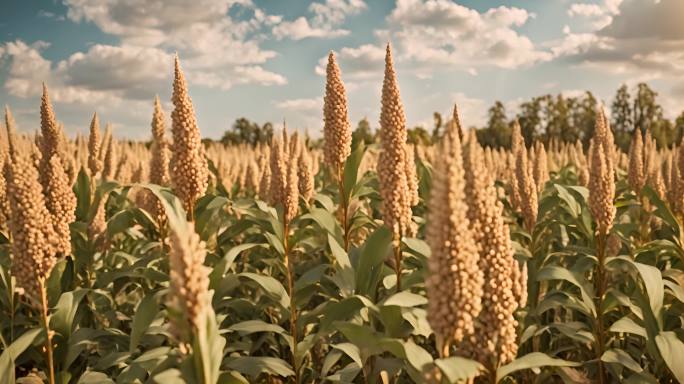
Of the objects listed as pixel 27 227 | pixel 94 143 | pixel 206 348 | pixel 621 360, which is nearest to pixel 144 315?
pixel 27 227

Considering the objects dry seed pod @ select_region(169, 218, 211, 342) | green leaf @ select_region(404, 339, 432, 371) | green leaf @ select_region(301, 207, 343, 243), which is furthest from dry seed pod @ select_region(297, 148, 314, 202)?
dry seed pod @ select_region(169, 218, 211, 342)

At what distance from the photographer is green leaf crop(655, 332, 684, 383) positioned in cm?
385

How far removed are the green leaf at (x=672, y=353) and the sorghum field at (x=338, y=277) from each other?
15 millimetres

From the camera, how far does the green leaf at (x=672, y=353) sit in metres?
3.85

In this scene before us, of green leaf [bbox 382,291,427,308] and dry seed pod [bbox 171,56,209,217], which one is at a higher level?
dry seed pod [bbox 171,56,209,217]

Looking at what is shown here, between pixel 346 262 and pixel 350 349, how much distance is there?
647 millimetres

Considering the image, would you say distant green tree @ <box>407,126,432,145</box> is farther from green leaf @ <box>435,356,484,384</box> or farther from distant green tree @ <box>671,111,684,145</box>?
distant green tree @ <box>671,111,684,145</box>

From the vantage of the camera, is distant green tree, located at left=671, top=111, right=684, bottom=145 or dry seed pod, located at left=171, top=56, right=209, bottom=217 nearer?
dry seed pod, located at left=171, top=56, right=209, bottom=217

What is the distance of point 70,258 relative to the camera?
4863mm

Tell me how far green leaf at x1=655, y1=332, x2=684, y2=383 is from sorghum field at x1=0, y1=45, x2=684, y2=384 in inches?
0.6

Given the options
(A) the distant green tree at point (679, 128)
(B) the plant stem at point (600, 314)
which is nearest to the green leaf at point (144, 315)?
(B) the plant stem at point (600, 314)

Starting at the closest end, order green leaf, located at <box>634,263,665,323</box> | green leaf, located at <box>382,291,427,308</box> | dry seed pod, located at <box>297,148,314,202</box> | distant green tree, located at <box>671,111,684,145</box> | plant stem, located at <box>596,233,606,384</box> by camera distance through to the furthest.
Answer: green leaf, located at <box>382,291,427,308</box>
green leaf, located at <box>634,263,665,323</box>
plant stem, located at <box>596,233,606,384</box>
dry seed pod, located at <box>297,148,314,202</box>
distant green tree, located at <box>671,111,684,145</box>

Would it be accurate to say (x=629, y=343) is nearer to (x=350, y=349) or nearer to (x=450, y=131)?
(x=350, y=349)

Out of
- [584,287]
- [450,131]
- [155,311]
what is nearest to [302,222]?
[155,311]
